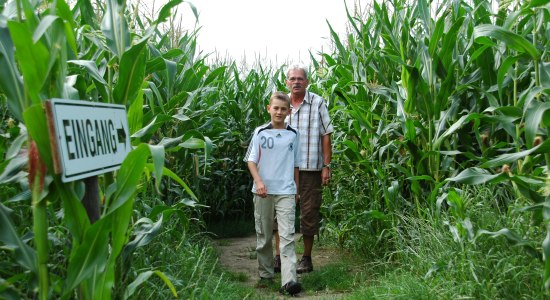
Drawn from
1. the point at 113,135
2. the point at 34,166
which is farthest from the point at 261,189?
the point at 34,166

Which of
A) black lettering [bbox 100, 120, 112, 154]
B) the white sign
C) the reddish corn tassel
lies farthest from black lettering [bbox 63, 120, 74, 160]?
black lettering [bbox 100, 120, 112, 154]

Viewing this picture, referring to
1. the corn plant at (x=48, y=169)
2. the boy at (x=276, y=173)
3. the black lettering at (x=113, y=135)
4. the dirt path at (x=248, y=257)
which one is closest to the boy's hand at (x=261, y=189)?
the boy at (x=276, y=173)

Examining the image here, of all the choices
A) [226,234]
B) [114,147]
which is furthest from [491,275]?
[226,234]

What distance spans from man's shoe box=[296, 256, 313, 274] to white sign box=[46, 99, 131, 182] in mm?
3198

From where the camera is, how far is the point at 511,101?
4.48 m

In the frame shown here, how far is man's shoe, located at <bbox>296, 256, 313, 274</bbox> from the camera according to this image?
5.40 m

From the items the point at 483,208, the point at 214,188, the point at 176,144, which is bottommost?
the point at 214,188

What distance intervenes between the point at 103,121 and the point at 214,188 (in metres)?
5.26

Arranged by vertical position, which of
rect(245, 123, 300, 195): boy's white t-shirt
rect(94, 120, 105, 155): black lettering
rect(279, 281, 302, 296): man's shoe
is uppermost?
rect(94, 120, 105, 155): black lettering

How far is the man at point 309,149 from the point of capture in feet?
17.9

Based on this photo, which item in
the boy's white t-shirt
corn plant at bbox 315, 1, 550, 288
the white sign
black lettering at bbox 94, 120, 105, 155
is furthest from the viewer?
the boy's white t-shirt

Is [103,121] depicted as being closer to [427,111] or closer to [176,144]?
[176,144]

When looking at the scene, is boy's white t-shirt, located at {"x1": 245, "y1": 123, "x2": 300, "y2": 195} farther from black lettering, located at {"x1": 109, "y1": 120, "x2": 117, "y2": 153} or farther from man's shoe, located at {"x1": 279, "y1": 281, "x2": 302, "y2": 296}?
black lettering, located at {"x1": 109, "y1": 120, "x2": 117, "y2": 153}

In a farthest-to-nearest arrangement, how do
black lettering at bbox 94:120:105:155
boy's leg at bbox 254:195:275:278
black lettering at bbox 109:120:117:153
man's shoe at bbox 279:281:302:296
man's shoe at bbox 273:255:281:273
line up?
man's shoe at bbox 273:255:281:273 → boy's leg at bbox 254:195:275:278 → man's shoe at bbox 279:281:302:296 → black lettering at bbox 109:120:117:153 → black lettering at bbox 94:120:105:155
